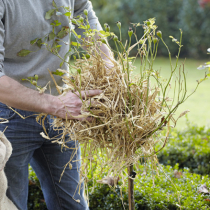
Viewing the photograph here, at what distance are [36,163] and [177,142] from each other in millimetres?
1955

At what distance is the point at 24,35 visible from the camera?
157cm

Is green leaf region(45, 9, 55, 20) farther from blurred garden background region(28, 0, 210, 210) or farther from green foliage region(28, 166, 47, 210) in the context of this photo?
green foliage region(28, 166, 47, 210)

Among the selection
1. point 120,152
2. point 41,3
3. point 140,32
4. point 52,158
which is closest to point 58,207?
point 52,158

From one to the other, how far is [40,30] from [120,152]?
81cm

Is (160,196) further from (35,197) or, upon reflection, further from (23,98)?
(23,98)

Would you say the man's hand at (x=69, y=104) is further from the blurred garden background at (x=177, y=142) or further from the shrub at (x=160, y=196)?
the shrub at (x=160, y=196)

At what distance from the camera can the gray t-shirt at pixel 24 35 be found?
4.92ft

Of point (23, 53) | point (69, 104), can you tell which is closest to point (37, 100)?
point (69, 104)

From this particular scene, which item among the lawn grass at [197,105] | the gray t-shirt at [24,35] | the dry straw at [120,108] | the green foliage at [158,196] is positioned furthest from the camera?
the lawn grass at [197,105]

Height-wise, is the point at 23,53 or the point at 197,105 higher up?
the point at 23,53

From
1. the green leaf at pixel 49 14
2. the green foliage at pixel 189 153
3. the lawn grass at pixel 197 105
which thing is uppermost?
the green leaf at pixel 49 14

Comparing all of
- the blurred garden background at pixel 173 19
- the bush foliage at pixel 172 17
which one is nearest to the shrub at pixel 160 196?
the blurred garden background at pixel 173 19

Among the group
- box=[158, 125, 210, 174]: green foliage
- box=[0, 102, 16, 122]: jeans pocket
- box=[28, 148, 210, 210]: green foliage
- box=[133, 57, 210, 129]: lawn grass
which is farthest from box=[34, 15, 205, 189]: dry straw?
box=[133, 57, 210, 129]: lawn grass

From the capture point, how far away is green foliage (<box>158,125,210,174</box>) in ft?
10.2
